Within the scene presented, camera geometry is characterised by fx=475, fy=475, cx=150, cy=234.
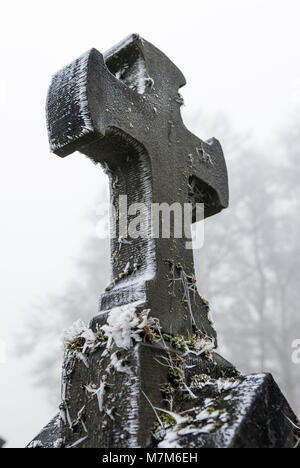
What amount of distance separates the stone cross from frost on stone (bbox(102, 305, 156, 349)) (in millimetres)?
104

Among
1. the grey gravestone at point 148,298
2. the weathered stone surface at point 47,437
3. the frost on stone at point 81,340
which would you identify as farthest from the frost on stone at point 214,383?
the weathered stone surface at point 47,437

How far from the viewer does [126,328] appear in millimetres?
1685

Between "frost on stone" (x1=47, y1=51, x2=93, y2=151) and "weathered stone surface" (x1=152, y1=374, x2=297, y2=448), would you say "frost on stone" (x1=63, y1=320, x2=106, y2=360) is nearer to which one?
"weathered stone surface" (x1=152, y1=374, x2=297, y2=448)

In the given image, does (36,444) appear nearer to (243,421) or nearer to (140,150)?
(243,421)

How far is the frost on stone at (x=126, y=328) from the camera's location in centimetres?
168

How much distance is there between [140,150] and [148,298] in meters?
0.69

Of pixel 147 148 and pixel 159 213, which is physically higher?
pixel 147 148

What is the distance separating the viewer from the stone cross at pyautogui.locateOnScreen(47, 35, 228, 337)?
1889mm

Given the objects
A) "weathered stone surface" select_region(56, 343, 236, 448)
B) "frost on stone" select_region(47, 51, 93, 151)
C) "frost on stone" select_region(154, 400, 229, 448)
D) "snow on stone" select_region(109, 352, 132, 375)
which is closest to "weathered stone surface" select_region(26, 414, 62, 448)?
"weathered stone surface" select_region(56, 343, 236, 448)

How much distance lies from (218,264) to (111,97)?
428 inches
